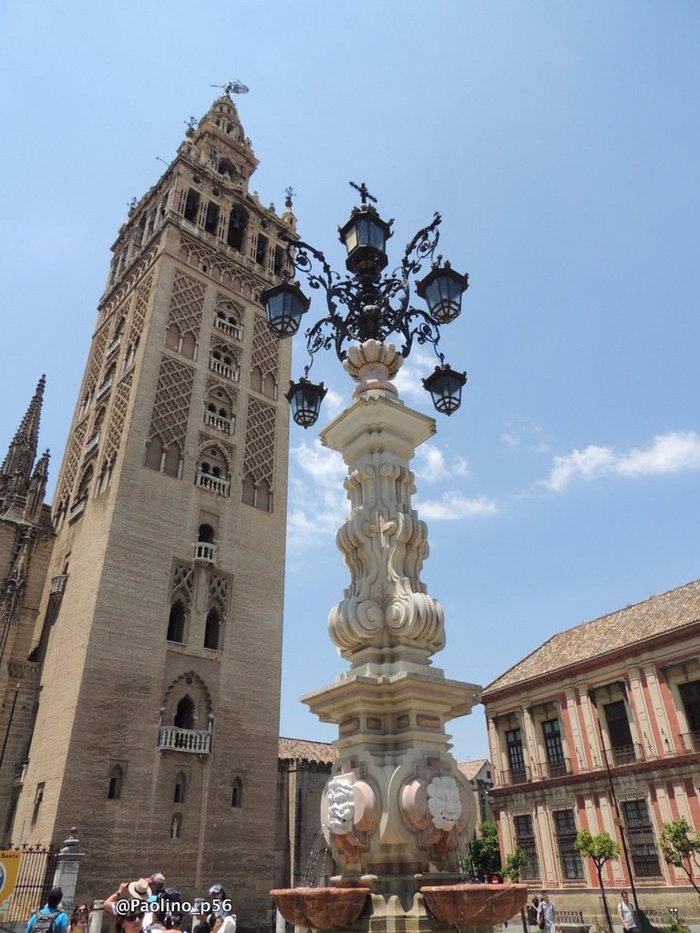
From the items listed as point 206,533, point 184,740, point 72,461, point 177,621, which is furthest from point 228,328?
point 184,740

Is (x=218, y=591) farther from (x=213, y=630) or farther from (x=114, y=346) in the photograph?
(x=114, y=346)

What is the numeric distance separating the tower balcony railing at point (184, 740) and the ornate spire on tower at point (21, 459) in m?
11.9

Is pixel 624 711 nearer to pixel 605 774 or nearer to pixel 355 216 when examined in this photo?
pixel 605 774

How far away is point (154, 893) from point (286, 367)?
26.6 meters

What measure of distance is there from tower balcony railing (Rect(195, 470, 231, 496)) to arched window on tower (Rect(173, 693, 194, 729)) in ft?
23.8

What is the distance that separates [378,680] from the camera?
197 inches

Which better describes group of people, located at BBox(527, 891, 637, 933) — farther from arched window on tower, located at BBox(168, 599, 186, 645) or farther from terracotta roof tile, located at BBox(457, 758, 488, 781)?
terracotta roof tile, located at BBox(457, 758, 488, 781)

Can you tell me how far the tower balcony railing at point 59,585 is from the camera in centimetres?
2288

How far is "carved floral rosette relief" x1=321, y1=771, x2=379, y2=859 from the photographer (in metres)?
Answer: 4.57

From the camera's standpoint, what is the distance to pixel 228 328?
2909cm

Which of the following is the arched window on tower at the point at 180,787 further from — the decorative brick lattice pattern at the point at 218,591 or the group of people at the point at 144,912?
the group of people at the point at 144,912

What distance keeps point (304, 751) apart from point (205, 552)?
18.6 meters

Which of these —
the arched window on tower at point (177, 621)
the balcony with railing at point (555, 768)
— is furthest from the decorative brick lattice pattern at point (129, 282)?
the balcony with railing at point (555, 768)

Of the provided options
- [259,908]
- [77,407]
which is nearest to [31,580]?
[77,407]
